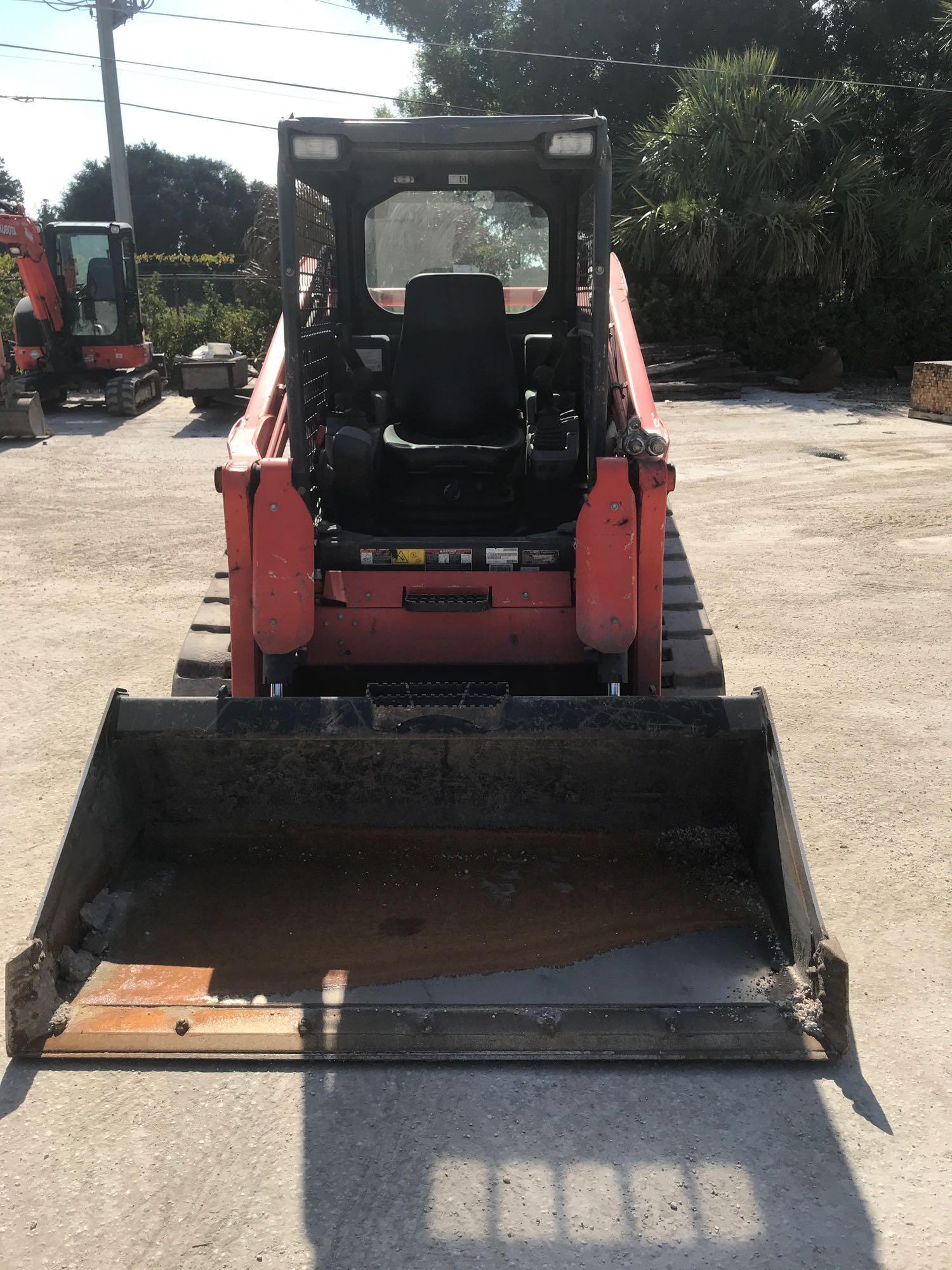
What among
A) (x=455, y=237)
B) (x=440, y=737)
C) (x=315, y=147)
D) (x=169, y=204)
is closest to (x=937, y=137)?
(x=455, y=237)

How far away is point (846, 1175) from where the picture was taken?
2.74 meters

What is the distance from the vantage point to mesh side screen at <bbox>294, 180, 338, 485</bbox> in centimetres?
469

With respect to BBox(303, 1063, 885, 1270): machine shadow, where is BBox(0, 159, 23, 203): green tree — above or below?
above

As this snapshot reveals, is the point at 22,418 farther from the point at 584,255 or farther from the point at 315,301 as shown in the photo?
the point at 584,255

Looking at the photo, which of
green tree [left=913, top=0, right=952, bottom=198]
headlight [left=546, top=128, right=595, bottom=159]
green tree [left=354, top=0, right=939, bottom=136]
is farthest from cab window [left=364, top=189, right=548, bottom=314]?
green tree [left=354, top=0, right=939, bottom=136]

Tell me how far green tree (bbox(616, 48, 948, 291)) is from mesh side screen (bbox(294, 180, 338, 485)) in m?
13.9

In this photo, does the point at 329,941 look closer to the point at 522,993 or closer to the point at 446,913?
the point at 446,913

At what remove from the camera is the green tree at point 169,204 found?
5034 centimetres

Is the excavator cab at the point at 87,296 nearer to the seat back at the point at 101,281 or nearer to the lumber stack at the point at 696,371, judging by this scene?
the seat back at the point at 101,281

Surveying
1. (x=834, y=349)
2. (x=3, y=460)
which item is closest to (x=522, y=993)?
(x=3, y=460)

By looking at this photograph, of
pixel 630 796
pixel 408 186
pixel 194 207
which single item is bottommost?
Answer: pixel 630 796

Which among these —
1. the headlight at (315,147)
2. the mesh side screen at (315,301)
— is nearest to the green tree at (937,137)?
the mesh side screen at (315,301)

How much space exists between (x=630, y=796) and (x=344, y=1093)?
148 cm

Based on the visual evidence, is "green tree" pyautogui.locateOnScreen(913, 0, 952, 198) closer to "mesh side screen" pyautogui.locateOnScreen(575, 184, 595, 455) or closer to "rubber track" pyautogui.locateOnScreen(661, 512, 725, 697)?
"mesh side screen" pyautogui.locateOnScreen(575, 184, 595, 455)
